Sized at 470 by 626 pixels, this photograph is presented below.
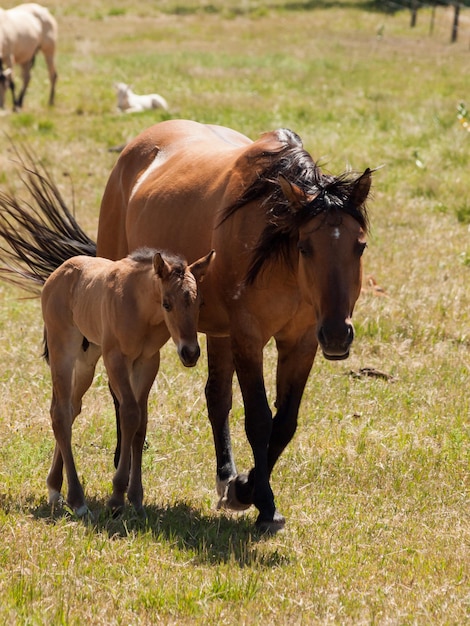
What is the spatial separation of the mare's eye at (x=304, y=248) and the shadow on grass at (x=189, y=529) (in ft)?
4.33

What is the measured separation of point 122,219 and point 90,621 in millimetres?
3400

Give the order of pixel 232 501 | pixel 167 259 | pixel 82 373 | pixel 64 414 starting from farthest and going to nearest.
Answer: pixel 82 373 → pixel 232 501 → pixel 64 414 → pixel 167 259

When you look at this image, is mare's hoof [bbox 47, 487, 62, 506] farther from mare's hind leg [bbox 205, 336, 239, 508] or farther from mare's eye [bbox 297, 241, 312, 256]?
mare's eye [bbox 297, 241, 312, 256]

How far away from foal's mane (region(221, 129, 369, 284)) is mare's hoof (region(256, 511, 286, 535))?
113cm

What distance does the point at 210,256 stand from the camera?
5070 millimetres

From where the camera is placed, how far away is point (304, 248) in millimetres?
4840

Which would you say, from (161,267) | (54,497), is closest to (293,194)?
(161,267)

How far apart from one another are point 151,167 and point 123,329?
204cm

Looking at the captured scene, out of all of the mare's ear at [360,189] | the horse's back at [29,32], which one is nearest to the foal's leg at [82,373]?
the mare's ear at [360,189]

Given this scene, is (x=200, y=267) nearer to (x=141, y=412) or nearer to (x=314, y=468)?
(x=141, y=412)

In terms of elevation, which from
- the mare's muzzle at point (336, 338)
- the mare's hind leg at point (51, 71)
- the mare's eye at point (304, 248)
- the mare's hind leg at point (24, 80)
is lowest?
the mare's hind leg at point (24, 80)

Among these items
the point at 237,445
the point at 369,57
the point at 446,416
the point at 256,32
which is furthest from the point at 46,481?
the point at 256,32

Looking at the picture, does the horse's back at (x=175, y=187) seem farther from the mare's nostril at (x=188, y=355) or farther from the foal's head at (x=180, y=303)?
the mare's nostril at (x=188, y=355)

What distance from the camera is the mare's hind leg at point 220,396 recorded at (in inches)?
233
